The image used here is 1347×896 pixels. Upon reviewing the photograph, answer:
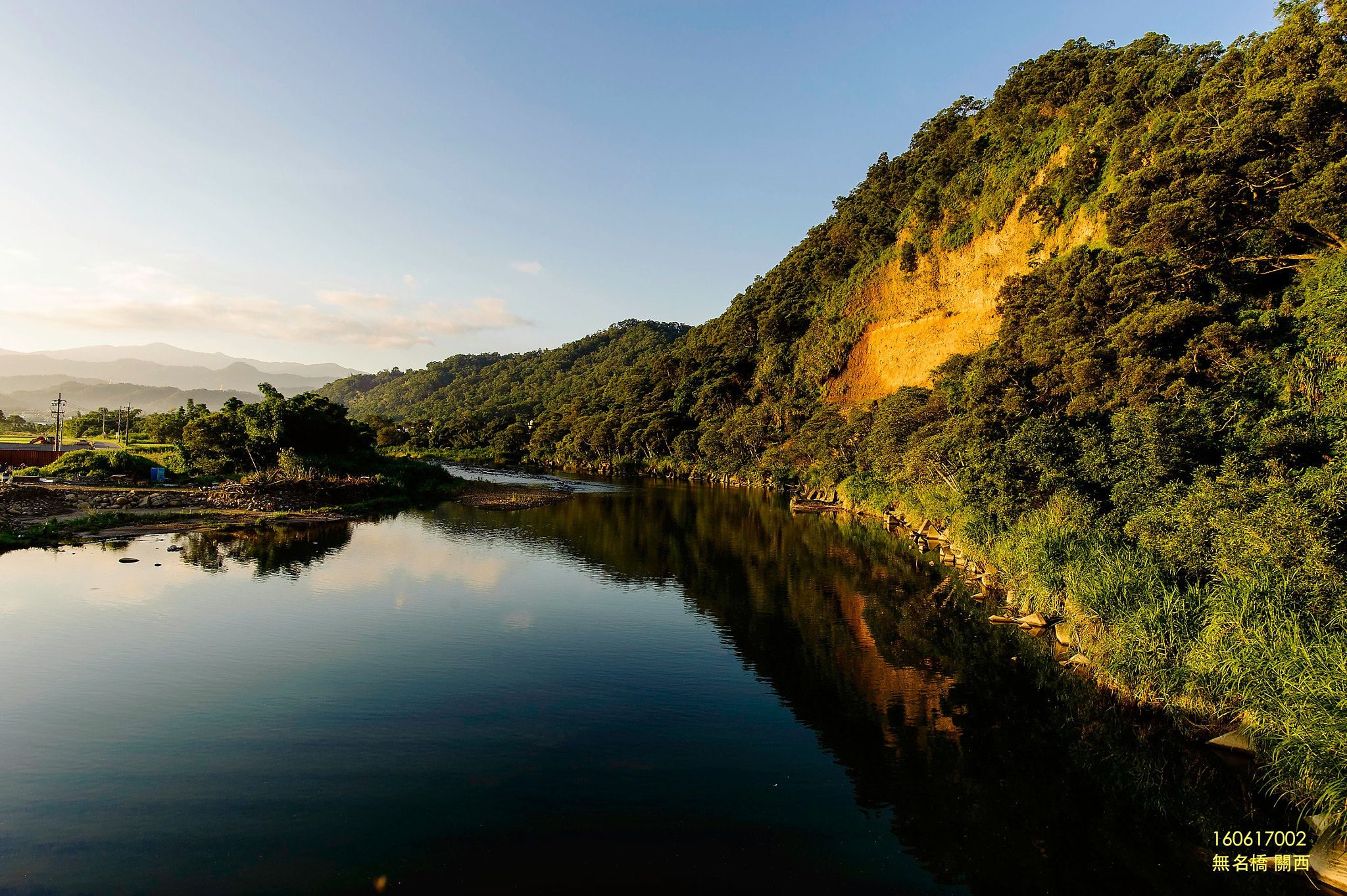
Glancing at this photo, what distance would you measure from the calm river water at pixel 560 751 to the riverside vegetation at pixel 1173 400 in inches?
89.9

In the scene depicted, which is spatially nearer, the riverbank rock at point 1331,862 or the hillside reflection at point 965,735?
the riverbank rock at point 1331,862

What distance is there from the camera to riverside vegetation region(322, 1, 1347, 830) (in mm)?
12094

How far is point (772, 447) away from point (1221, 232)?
131 ft

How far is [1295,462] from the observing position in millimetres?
16516

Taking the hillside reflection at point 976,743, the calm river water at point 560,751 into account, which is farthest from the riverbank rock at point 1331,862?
the hillside reflection at point 976,743

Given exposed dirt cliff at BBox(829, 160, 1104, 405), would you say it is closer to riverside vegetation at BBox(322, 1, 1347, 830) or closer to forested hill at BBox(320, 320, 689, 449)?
riverside vegetation at BBox(322, 1, 1347, 830)

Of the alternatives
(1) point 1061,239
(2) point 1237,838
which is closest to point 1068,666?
(2) point 1237,838

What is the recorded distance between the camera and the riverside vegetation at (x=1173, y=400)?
12.1 metres

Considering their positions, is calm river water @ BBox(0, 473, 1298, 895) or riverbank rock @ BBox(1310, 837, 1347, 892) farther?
calm river water @ BBox(0, 473, 1298, 895)

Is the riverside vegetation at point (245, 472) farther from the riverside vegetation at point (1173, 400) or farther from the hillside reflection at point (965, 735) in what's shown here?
the riverside vegetation at point (1173, 400)

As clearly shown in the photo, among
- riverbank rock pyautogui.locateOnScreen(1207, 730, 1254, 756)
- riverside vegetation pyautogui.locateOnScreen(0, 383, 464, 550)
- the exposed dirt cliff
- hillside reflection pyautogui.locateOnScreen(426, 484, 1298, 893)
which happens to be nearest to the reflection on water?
riverside vegetation pyautogui.locateOnScreen(0, 383, 464, 550)

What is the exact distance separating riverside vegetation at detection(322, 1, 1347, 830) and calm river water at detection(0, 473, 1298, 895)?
2.28 metres

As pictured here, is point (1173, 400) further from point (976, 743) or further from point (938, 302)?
point (938, 302)

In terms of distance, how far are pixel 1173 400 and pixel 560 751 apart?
2211 cm
